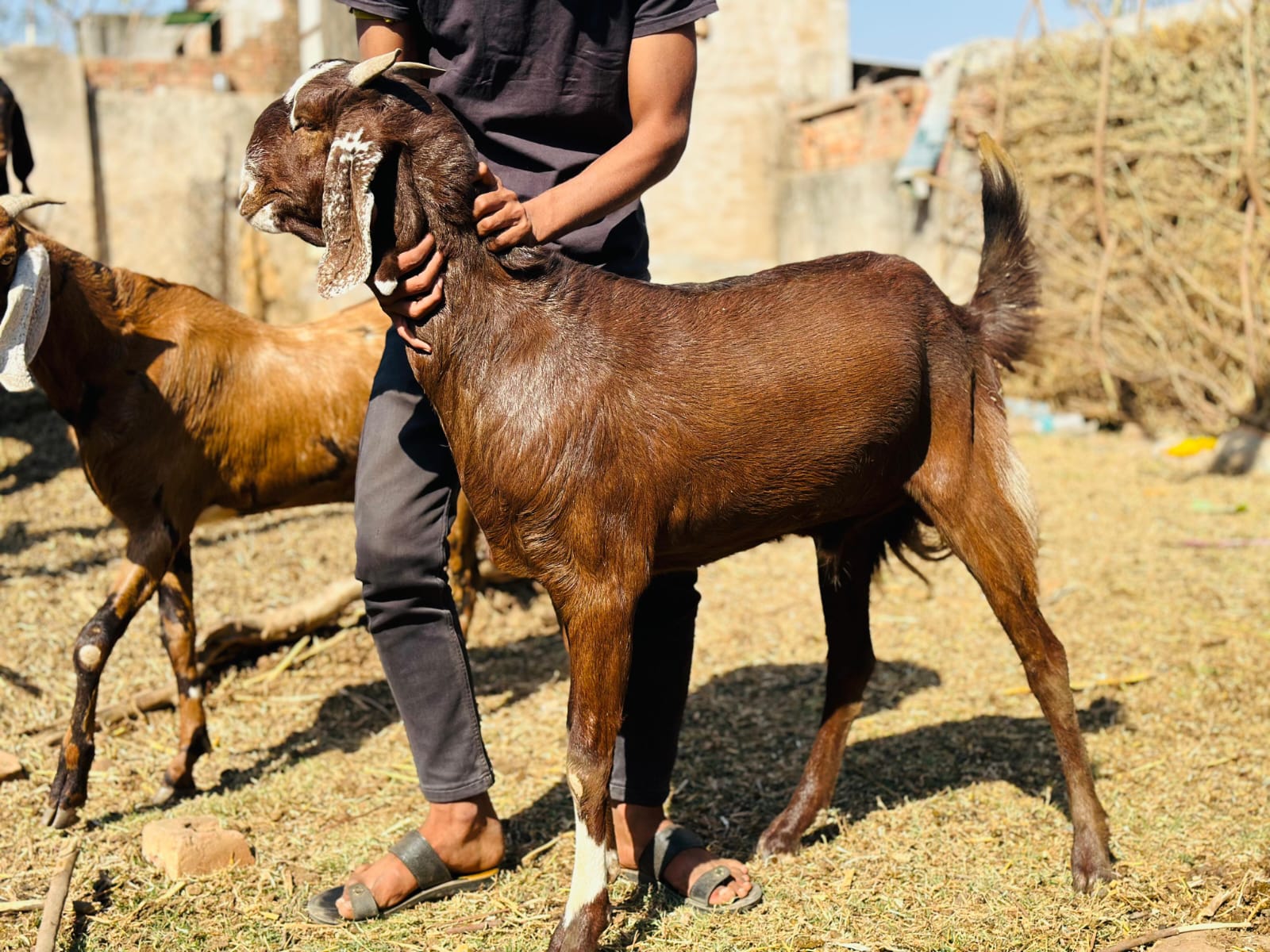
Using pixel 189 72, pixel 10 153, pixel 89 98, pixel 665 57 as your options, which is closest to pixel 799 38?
pixel 189 72

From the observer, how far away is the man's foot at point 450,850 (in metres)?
2.85

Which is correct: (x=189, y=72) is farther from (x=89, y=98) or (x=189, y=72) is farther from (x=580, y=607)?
(x=580, y=607)

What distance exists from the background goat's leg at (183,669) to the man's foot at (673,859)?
155cm

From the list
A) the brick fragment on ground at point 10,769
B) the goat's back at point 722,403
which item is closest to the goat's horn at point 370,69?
the goat's back at point 722,403

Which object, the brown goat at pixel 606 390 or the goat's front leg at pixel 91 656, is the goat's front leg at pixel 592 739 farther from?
the goat's front leg at pixel 91 656

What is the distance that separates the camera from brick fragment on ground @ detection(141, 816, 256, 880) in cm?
309

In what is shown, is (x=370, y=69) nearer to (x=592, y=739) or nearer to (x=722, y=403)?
(x=722, y=403)

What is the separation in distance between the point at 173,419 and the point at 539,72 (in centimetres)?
192

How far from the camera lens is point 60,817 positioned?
11.3ft

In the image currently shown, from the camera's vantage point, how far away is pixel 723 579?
6367mm

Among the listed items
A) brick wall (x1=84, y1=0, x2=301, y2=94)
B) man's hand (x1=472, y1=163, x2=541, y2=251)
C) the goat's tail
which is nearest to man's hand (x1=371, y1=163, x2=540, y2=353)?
man's hand (x1=472, y1=163, x2=541, y2=251)

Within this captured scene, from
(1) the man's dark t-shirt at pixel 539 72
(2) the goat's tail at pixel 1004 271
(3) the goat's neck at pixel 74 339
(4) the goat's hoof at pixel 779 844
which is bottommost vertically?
(4) the goat's hoof at pixel 779 844

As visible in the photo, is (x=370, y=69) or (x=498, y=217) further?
(x=498, y=217)

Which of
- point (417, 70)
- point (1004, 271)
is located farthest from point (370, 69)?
point (1004, 271)
